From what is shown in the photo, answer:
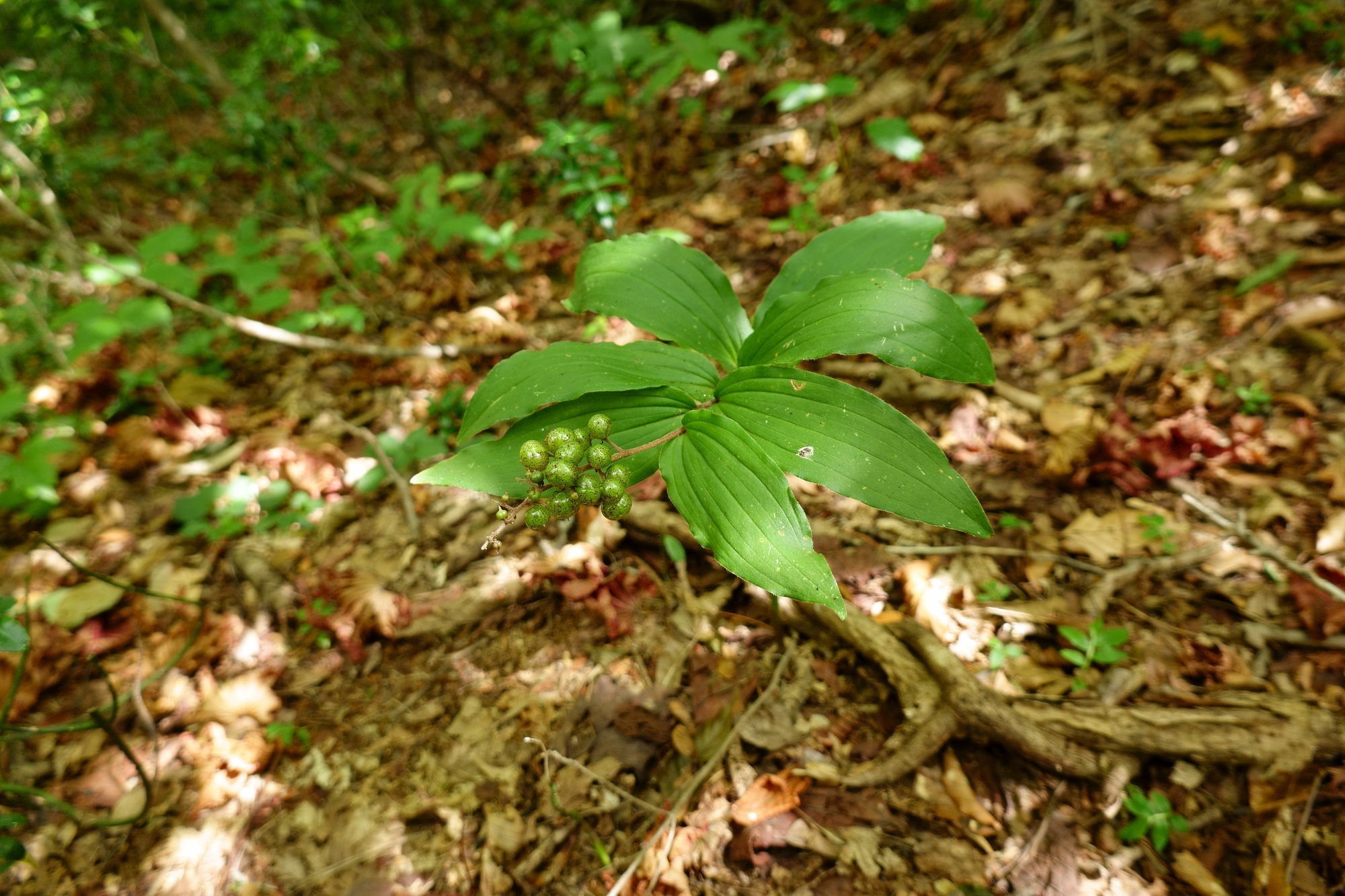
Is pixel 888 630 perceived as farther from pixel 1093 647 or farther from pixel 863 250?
pixel 863 250

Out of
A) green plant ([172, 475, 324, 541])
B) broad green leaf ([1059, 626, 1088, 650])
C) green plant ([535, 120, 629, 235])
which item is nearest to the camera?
broad green leaf ([1059, 626, 1088, 650])

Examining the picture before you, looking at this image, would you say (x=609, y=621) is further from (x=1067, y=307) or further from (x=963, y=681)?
(x=1067, y=307)

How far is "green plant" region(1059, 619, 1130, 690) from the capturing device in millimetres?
2461

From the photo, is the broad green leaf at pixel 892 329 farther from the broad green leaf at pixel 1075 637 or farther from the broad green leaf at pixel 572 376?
the broad green leaf at pixel 1075 637

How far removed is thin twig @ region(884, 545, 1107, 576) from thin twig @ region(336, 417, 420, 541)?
2.64 m

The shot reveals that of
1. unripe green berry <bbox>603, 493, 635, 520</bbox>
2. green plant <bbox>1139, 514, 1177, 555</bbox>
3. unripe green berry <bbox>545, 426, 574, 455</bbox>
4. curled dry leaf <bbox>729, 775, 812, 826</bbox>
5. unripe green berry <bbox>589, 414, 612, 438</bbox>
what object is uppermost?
unripe green berry <bbox>545, 426, 574, 455</bbox>

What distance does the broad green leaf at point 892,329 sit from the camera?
196cm

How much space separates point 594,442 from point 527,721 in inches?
63.8

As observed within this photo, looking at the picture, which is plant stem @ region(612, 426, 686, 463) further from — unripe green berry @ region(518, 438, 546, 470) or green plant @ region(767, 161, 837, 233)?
green plant @ region(767, 161, 837, 233)

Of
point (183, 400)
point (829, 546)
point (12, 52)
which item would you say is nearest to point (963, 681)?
point (829, 546)

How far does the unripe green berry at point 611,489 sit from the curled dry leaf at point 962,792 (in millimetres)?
1716

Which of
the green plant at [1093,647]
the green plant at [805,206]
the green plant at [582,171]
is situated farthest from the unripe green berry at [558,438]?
the green plant at [805,206]

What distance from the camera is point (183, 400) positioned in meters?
4.71

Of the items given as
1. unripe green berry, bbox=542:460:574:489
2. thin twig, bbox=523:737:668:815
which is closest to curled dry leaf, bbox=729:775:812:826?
thin twig, bbox=523:737:668:815
